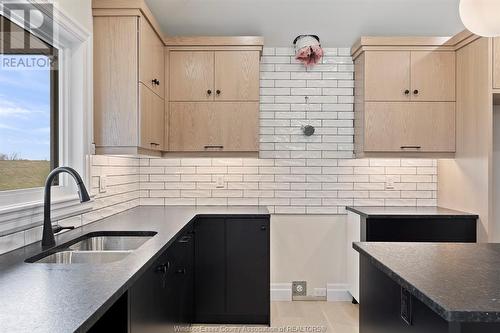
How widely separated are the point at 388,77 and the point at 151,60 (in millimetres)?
2008

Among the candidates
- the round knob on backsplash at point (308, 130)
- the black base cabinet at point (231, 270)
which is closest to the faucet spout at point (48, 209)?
the black base cabinet at point (231, 270)

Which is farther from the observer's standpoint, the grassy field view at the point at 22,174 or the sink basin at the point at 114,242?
the sink basin at the point at 114,242

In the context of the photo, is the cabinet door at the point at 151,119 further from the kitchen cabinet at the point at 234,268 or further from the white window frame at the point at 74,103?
the kitchen cabinet at the point at 234,268

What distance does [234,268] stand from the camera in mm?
3166

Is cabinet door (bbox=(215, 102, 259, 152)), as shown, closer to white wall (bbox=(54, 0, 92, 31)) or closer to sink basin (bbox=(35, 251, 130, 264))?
white wall (bbox=(54, 0, 92, 31))

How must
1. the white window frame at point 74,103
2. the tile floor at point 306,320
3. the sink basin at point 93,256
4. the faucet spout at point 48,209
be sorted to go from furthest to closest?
the tile floor at point 306,320 < the white window frame at point 74,103 < the sink basin at point 93,256 < the faucet spout at point 48,209

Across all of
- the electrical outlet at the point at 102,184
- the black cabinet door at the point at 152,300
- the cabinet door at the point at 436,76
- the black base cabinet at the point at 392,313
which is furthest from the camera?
the cabinet door at the point at 436,76

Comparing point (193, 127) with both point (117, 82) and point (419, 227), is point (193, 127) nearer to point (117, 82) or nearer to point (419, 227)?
point (117, 82)

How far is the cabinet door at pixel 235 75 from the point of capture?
3447 mm

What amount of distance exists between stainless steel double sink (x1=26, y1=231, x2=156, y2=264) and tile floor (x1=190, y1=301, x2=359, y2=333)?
1.18 meters

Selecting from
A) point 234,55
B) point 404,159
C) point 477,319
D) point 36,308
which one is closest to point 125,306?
point 36,308

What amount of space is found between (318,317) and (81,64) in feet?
8.80

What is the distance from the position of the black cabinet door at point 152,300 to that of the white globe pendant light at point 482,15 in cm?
181

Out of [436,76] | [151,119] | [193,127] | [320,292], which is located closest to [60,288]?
[151,119]
